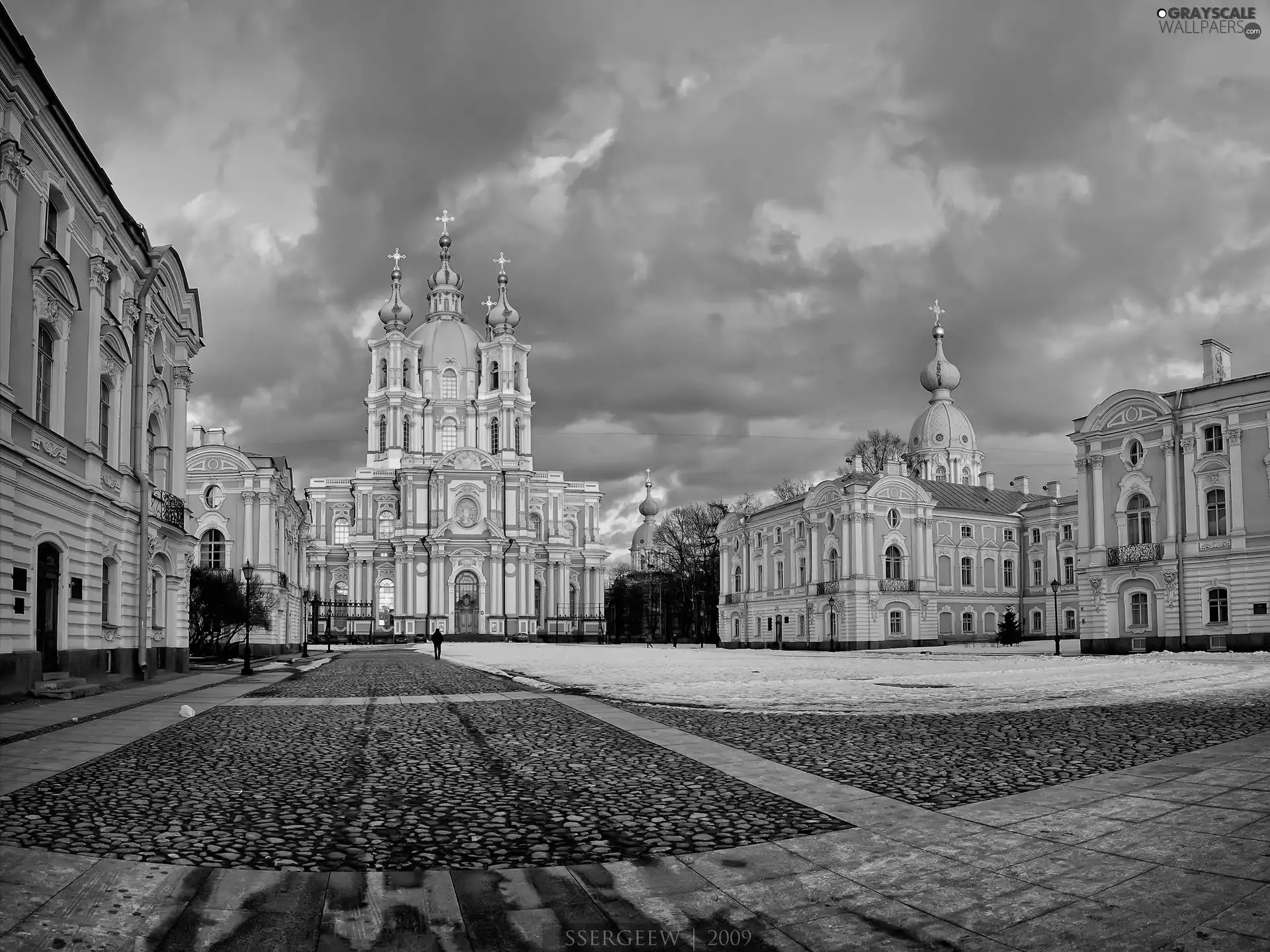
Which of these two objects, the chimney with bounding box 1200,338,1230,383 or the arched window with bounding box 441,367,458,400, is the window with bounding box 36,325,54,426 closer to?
the chimney with bounding box 1200,338,1230,383

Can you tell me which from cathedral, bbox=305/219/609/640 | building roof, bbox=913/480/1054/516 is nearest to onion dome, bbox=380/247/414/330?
cathedral, bbox=305/219/609/640

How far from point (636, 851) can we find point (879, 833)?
1.50 metres

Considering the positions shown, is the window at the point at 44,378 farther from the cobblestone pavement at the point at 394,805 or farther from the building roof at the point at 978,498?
the building roof at the point at 978,498

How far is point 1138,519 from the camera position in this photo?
4566 cm

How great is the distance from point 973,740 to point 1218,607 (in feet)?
119

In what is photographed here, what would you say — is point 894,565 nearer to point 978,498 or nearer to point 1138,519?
point 978,498

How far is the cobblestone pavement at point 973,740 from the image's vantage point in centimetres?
859

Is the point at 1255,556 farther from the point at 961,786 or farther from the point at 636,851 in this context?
the point at 636,851

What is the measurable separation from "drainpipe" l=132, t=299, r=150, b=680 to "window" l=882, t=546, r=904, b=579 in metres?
46.6

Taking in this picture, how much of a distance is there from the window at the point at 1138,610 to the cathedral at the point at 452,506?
55188 mm

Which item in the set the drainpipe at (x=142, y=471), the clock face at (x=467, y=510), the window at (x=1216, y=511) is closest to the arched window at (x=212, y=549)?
the drainpipe at (x=142, y=471)

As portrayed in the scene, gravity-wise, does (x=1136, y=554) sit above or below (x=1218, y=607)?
above

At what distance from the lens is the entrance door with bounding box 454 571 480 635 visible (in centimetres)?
9062

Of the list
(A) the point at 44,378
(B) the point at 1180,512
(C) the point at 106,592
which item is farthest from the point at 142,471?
(B) the point at 1180,512
